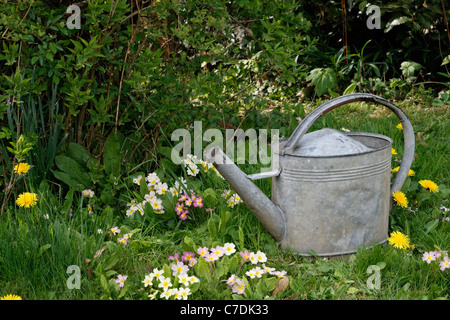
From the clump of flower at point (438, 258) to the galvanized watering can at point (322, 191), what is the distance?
21 cm

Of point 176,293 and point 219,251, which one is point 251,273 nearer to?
point 219,251

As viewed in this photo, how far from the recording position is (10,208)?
2145 millimetres

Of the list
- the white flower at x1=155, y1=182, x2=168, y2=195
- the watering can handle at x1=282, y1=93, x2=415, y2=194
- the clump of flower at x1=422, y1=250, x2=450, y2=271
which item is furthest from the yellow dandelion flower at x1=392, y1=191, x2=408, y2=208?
the white flower at x1=155, y1=182, x2=168, y2=195

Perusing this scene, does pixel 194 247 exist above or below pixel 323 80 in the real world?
below

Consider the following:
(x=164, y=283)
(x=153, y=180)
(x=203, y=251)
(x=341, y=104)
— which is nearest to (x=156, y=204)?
(x=153, y=180)

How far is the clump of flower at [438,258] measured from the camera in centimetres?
175

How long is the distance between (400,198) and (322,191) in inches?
18.5

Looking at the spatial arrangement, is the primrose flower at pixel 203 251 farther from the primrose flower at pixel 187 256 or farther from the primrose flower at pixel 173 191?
the primrose flower at pixel 173 191

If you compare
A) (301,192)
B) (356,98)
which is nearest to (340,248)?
(301,192)

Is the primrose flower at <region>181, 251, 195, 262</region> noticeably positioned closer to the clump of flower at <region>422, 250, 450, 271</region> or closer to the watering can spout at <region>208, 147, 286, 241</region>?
the watering can spout at <region>208, 147, 286, 241</region>

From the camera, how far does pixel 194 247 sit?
6.15 feet

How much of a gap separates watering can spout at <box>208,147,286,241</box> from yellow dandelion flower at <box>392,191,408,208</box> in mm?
517

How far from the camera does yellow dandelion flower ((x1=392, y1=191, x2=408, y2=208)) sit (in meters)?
2.15
